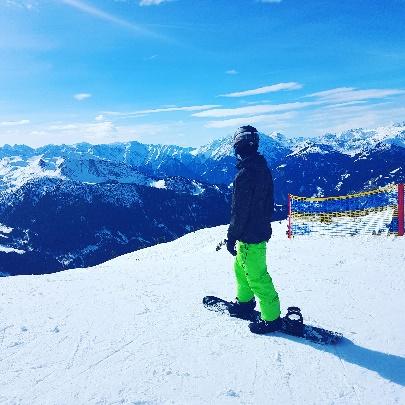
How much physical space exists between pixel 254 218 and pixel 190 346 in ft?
6.58

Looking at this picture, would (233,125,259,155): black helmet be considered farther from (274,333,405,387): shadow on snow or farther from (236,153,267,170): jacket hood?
(274,333,405,387): shadow on snow

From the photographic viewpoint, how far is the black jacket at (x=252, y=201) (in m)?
6.05

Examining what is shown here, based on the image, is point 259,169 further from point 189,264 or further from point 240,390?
point 189,264

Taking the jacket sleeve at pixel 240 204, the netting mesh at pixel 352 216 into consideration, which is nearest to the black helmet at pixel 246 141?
the jacket sleeve at pixel 240 204

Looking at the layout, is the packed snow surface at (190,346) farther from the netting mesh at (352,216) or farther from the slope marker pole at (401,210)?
the netting mesh at (352,216)

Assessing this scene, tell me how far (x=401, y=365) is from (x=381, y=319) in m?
1.67

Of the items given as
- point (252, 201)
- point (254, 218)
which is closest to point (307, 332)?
point (254, 218)

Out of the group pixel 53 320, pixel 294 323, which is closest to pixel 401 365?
pixel 294 323

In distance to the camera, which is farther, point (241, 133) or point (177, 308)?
point (177, 308)

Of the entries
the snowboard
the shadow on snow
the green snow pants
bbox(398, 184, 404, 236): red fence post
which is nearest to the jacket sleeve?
the green snow pants

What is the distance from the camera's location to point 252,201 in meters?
6.14

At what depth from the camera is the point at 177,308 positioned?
7.73 meters

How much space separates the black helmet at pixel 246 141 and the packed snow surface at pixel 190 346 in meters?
2.70

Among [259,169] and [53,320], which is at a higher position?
[259,169]
